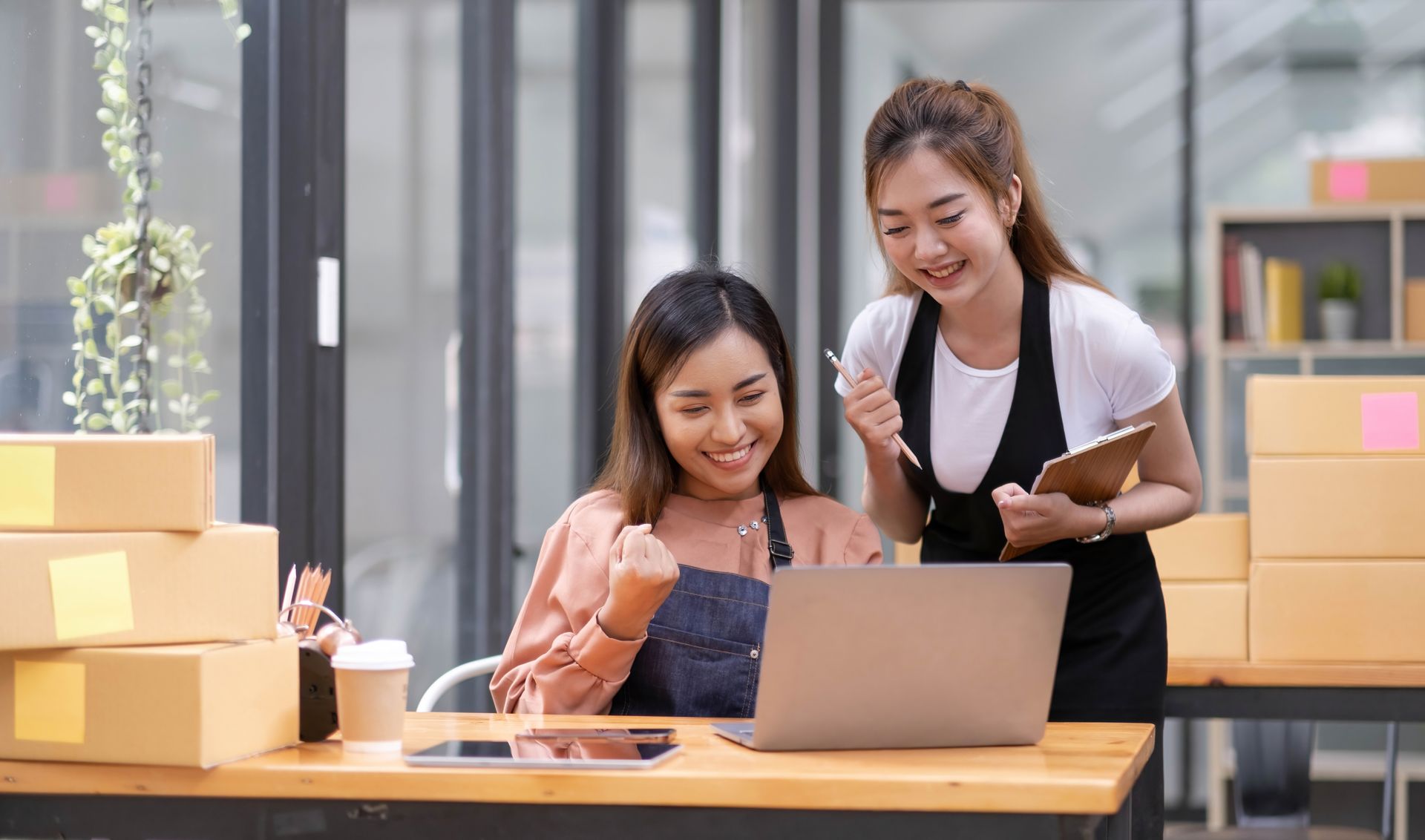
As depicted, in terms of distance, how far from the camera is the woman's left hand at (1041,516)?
1.68m

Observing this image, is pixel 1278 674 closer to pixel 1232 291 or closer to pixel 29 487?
pixel 29 487

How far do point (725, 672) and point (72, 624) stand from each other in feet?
2.38

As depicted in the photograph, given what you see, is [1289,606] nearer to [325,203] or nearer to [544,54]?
[325,203]

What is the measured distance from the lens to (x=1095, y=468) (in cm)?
166

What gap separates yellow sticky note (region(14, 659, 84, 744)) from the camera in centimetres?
124

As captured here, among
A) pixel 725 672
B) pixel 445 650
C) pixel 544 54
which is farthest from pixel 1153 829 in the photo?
pixel 544 54

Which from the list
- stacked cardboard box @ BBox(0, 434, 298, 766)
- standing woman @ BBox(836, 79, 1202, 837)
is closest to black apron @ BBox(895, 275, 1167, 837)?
standing woman @ BBox(836, 79, 1202, 837)

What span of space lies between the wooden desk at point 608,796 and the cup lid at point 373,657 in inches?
3.2

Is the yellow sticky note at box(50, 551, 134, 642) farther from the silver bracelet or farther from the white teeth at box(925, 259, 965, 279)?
the silver bracelet

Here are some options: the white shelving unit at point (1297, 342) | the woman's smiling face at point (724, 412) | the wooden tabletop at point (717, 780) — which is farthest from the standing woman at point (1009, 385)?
the white shelving unit at point (1297, 342)

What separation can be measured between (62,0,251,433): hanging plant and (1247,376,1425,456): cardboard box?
1.55 meters

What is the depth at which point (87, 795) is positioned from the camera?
4.11 feet

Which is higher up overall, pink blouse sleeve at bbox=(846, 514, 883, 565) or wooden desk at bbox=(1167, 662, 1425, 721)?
pink blouse sleeve at bbox=(846, 514, 883, 565)

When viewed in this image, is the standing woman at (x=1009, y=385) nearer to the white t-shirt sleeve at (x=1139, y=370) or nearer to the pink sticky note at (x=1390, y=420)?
the white t-shirt sleeve at (x=1139, y=370)
